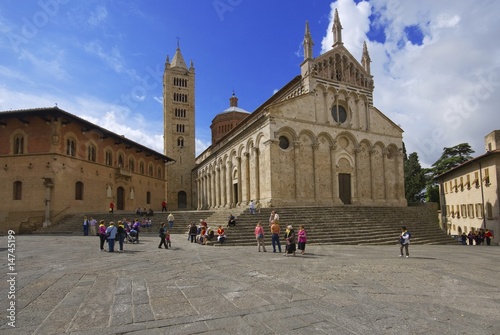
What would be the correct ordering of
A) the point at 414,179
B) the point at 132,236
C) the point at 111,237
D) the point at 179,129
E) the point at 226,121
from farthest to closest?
the point at 226,121
the point at 179,129
the point at 414,179
the point at 132,236
the point at 111,237

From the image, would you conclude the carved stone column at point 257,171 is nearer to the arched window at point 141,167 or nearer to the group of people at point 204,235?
the group of people at point 204,235

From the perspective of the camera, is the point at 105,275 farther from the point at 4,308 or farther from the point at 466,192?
the point at 466,192

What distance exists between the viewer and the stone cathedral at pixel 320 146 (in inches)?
1038

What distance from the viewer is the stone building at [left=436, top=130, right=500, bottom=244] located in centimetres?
2752

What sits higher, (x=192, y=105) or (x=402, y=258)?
(x=192, y=105)

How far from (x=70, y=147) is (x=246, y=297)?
27085 mm

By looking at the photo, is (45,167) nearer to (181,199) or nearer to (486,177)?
(181,199)

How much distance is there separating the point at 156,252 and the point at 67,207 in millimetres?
18005

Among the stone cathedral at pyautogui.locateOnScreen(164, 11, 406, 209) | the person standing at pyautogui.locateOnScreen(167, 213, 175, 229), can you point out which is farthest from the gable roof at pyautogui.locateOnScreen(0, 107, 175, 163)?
the stone cathedral at pyautogui.locateOnScreen(164, 11, 406, 209)

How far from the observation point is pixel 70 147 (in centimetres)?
2823

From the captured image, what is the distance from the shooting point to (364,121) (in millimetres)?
31578

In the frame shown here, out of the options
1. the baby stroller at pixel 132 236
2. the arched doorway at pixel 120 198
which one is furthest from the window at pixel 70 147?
the baby stroller at pixel 132 236

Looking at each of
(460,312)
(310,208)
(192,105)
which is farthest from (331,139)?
(192,105)

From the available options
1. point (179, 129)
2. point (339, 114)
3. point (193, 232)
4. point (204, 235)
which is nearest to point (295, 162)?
point (339, 114)
